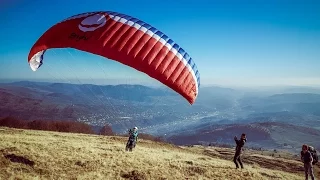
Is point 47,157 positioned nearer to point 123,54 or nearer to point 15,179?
point 15,179

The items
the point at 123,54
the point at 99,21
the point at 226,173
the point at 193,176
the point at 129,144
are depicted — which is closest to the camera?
the point at 123,54

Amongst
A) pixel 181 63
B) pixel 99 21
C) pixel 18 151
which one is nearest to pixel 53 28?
pixel 99 21

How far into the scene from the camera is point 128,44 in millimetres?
10797

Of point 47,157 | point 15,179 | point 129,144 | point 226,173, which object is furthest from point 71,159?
point 226,173

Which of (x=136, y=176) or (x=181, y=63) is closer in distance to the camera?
(x=181, y=63)

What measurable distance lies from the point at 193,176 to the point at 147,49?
280 inches

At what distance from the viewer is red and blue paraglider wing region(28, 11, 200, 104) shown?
34.3ft

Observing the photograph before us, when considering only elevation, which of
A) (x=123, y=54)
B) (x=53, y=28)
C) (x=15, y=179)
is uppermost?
(x=53, y=28)

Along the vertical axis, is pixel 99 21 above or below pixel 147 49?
above

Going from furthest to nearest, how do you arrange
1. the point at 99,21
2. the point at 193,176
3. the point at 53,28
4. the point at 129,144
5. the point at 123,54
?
1. the point at 129,144
2. the point at 193,176
3. the point at 53,28
4. the point at 99,21
5. the point at 123,54

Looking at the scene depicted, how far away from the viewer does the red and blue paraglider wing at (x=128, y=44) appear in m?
10.5

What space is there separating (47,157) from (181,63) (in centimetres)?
859

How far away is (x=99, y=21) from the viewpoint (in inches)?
444

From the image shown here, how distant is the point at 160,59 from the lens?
11.0 m
